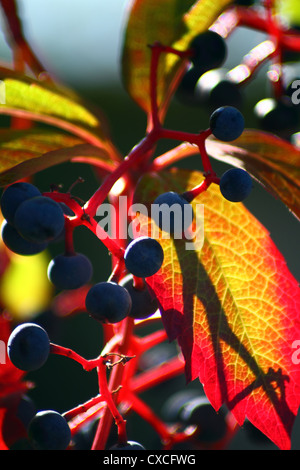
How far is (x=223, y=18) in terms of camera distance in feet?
3.30

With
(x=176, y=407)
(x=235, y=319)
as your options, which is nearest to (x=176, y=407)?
(x=176, y=407)

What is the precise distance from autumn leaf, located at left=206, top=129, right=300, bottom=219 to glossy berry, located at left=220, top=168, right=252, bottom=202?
0.29ft

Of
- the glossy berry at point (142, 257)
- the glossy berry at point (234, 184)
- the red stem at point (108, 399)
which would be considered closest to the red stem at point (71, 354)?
the red stem at point (108, 399)

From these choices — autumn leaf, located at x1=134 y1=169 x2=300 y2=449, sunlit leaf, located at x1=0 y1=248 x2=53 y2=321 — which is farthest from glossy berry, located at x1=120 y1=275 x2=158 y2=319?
sunlit leaf, located at x1=0 y1=248 x2=53 y2=321

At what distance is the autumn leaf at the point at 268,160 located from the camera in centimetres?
74

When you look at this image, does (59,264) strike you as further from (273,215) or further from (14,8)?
(273,215)

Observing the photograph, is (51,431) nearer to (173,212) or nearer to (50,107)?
(173,212)

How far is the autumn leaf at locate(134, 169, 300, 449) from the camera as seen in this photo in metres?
0.68

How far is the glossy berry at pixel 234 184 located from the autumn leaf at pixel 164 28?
0.36m

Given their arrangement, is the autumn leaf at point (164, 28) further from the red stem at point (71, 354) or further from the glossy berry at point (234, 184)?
the red stem at point (71, 354)

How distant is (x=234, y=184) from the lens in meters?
0.63

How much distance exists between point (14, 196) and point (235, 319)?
32cm

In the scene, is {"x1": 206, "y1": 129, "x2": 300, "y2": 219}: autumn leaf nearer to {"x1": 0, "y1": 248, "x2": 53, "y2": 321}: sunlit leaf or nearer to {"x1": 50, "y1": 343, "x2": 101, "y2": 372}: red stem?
{"x1": 50, "y1": 343, "x2": 101, "y2": 372}: red stem
